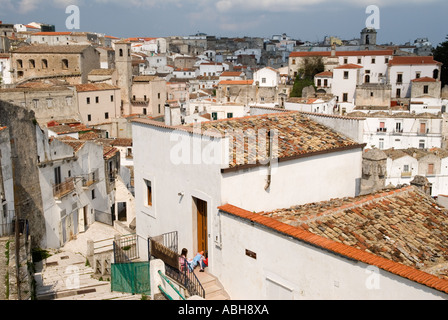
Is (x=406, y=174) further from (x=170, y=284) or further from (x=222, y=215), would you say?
(x=170, y=284)

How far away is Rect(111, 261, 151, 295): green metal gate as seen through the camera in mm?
11742

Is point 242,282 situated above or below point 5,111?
below

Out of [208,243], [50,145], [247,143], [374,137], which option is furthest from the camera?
[374,137]

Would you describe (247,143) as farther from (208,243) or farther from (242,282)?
(242,282)

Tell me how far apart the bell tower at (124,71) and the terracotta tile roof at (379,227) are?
48340 mm

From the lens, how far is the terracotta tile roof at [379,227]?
7.61 meters

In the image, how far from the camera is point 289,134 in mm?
12484

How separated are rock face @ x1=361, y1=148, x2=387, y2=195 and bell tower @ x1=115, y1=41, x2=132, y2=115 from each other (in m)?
46.1

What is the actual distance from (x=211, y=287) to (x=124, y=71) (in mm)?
49932

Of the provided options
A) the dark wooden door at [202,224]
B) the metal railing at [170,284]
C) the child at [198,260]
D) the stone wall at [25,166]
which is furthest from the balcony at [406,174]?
the metal railing at [170,284]

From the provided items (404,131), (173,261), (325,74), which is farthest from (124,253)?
(325,74)

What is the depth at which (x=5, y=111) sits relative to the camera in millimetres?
19125
